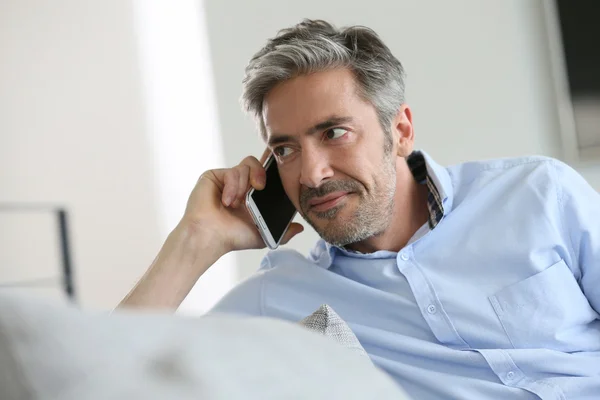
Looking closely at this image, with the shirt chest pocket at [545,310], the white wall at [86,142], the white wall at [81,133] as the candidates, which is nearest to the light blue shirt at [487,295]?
the shirt chest pocket at [545,310]

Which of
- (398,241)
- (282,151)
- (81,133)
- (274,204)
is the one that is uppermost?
(81,133)

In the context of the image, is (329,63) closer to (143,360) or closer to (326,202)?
(326,202)

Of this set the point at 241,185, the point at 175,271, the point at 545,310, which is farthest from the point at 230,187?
the point at 545,310

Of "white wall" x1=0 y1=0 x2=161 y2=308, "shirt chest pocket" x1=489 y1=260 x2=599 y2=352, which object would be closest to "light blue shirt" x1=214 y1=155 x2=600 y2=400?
"shirt chest pocket" x1=489 y1=260 x2=599 y2=352

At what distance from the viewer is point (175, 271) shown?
4.51ft

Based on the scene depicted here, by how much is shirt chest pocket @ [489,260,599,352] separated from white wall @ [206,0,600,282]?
107 centimetres

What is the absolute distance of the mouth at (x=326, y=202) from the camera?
1420 millimetres

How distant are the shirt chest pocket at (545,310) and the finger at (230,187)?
567 millimetres

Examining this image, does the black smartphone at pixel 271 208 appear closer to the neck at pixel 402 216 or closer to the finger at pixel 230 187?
the finger at pixel 230 187

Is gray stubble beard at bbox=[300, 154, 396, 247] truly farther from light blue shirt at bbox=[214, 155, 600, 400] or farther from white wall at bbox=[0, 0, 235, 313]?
white wall at bbox=[0, 0, 235, 313]

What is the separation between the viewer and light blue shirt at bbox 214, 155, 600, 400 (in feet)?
4.14

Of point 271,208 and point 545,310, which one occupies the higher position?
point 271,208

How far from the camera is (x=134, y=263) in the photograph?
4.07 metres

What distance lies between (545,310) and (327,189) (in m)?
0.46
